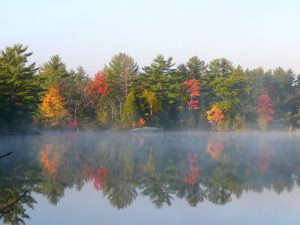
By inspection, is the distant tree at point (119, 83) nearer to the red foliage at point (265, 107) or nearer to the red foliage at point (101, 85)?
the red foliage at point (101, 85)

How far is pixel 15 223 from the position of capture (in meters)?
6.89

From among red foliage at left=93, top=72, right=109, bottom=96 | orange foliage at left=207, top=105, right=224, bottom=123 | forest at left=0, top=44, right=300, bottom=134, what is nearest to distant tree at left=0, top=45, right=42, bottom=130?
forest at left=0, top=44, right=300, bottom=134

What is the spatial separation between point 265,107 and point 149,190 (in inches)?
1428

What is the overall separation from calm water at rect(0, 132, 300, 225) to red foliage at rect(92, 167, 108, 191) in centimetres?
1

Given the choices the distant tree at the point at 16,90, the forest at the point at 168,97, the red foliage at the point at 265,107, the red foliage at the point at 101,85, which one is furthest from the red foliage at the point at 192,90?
the distant tree at the point at 16,90

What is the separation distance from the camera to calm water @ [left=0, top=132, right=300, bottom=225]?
24.2 ft

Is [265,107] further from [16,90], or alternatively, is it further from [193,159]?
[193,159]

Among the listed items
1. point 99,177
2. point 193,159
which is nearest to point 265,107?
point 193,159

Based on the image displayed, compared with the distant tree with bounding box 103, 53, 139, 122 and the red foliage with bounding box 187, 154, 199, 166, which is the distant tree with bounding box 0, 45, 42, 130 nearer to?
the distant tree with bounding box 103, 53, 139, 122

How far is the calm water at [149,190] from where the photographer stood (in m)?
7.38

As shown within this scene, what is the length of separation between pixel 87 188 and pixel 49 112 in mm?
27553

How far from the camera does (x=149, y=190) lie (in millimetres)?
9742

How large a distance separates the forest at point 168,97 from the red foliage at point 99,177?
2251 cm

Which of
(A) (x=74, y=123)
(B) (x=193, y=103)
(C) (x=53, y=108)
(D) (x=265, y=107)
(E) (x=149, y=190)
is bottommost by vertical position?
(E) (x=149, y=190)
